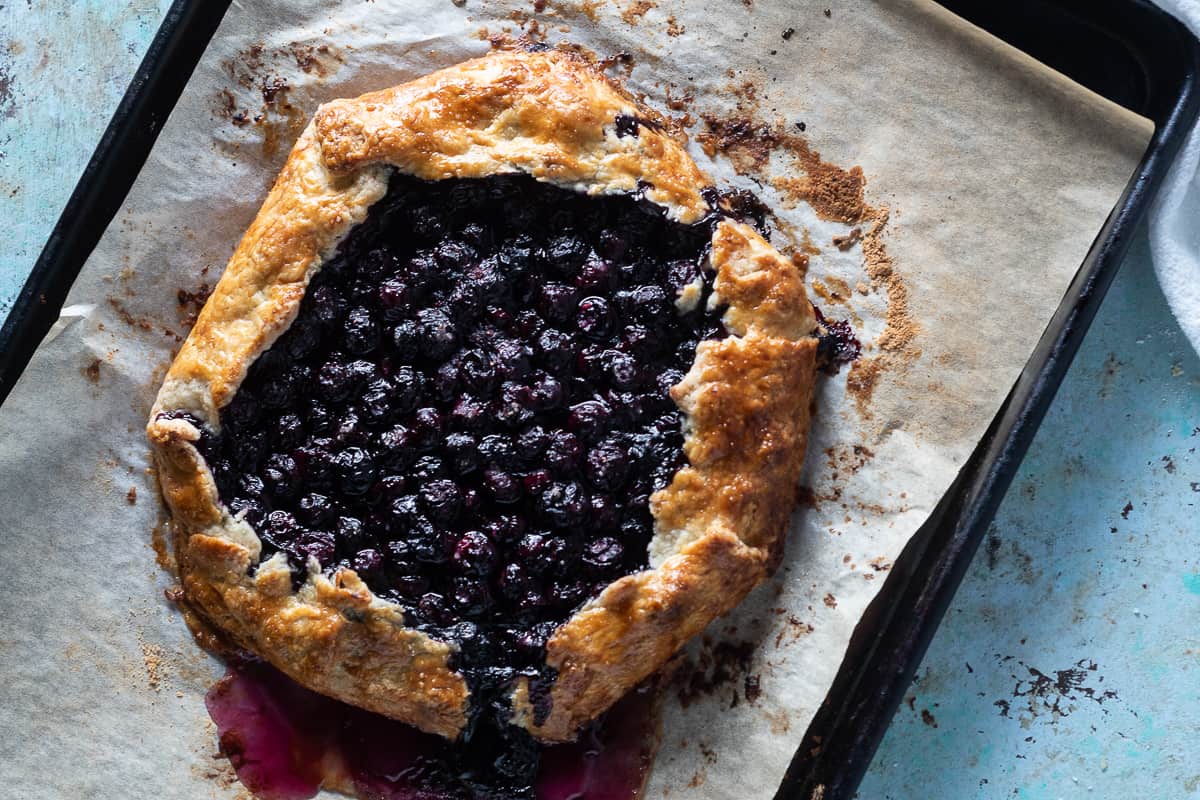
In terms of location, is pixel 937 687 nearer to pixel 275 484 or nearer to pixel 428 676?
pixel 428 676

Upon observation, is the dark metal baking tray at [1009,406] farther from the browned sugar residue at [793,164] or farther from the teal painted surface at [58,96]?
the teal painted surface at [58,96]

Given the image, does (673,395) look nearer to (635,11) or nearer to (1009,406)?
(1009,406)

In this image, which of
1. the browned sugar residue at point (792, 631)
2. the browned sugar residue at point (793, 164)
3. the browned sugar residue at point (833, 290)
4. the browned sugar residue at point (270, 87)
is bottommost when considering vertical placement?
the browned sugar residue at point (792, 631)

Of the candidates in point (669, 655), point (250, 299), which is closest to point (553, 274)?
point (250, 299)

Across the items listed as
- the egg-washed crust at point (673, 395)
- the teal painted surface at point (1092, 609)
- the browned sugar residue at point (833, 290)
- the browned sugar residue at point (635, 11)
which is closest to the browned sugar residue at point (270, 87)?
the egg-washed crust at point (673, 395)

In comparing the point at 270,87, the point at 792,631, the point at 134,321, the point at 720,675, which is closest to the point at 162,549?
the point at 134,321
